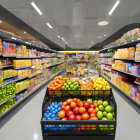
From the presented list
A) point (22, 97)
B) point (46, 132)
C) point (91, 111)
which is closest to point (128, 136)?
point (91, 111)

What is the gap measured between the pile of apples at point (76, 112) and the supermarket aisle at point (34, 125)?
1166 millimetres

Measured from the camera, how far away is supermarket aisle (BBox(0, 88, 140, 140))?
2.22 meters

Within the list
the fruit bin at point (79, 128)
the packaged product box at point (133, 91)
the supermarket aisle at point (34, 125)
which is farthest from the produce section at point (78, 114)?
the packaged product box at point (133, 91)

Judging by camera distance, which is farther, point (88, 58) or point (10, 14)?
point (88, 58)

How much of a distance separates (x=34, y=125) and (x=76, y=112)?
1.65 metres

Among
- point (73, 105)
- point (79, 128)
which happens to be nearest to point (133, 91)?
point (73, 105)

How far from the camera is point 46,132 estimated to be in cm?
128

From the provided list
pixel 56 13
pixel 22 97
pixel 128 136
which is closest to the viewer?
pixel 128 136

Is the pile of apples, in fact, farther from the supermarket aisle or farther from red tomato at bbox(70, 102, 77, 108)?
the supermarket aisle

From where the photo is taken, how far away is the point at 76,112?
4.77ft

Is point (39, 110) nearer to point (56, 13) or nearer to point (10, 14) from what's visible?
point (10, 14)

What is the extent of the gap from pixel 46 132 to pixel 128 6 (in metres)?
5.50

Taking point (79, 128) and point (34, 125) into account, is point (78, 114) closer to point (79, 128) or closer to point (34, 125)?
point (79, 128)

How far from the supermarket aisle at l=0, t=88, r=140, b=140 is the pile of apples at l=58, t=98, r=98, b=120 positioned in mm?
1166
